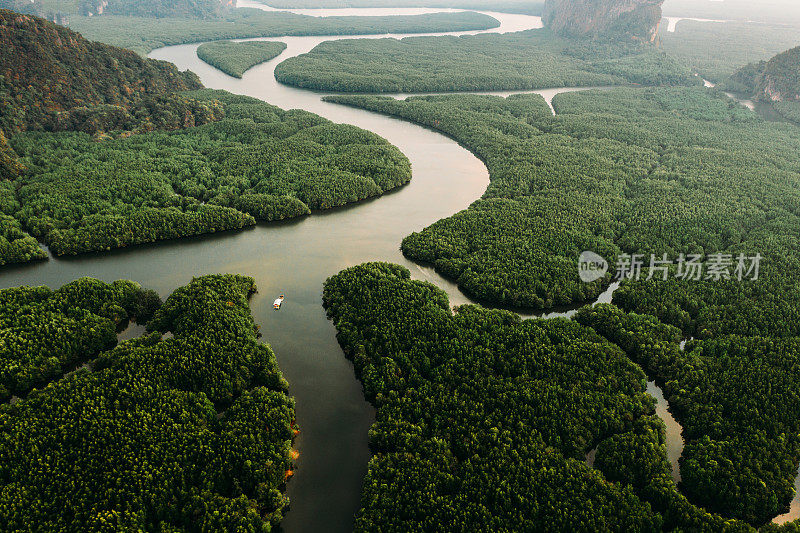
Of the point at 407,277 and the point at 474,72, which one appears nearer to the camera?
the point at 407,277

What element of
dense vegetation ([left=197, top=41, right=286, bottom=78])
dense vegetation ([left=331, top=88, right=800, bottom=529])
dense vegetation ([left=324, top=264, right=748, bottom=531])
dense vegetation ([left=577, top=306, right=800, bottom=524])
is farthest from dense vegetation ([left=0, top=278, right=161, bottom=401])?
dense vegetation ([left=197, top=41, right=286, bottom=78])

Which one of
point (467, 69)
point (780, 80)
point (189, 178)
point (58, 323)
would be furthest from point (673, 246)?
point (780, 80)

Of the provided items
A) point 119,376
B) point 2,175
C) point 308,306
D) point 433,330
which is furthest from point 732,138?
point 2,175

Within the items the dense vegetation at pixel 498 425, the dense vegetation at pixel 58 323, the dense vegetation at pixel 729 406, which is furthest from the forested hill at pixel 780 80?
the dense vegetation at pixel 58 323

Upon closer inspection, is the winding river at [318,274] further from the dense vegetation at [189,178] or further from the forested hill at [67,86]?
the forested hill at [67,86]

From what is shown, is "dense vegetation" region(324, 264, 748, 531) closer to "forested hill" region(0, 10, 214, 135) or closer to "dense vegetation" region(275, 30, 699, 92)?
"forested hill" region(0, 10, 214, 135)

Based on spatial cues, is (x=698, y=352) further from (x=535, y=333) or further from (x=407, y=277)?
(x=407, y=277)
